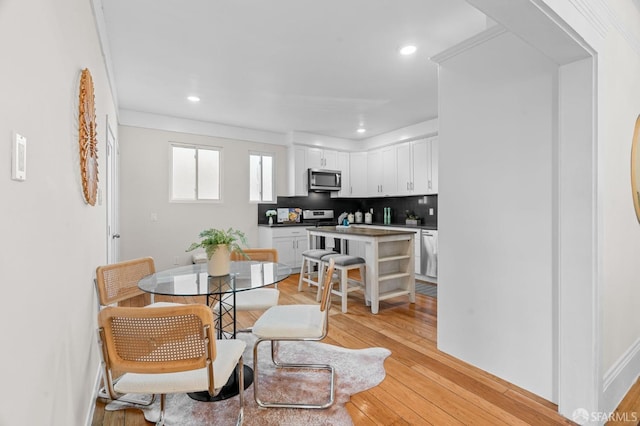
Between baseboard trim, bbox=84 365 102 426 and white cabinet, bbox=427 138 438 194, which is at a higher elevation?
white cabinet, bbox=427 138 438 194

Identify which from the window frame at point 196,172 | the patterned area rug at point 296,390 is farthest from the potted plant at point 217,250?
the window frame at point 196,172

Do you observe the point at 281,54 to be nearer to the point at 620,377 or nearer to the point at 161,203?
the point at 161,203

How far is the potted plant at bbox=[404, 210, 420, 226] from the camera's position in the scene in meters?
5.82

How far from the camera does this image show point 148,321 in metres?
1.22

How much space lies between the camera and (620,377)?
1.97 m

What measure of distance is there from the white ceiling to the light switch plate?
6.20 feet

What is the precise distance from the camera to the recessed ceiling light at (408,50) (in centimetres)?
287

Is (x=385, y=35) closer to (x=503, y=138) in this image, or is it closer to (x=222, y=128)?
(x=503, y=138)

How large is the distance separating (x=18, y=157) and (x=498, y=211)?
2.39 metres

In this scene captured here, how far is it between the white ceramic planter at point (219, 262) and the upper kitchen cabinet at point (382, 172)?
442 cm

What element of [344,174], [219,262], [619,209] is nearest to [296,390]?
[219,262]

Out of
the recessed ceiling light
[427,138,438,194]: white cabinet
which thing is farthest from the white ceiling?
[427,138,438,194]: white cabinet

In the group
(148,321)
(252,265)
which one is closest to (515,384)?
(252,265)

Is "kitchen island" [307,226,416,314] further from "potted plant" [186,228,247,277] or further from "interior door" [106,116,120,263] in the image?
"interior door" [106,116,120,263]
